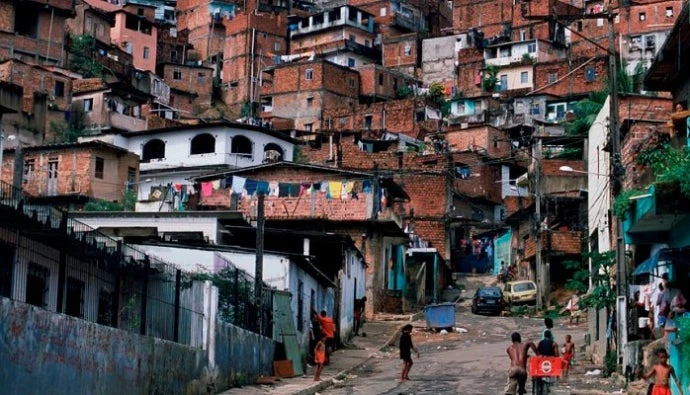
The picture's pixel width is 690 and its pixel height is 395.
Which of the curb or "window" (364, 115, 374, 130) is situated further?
"window" (364, 115, 374, 130)

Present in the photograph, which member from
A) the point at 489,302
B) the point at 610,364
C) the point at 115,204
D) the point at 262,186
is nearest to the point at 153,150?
the point at 115,204

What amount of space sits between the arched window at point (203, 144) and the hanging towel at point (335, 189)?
819 inches

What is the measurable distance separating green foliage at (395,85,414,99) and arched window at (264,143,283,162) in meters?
31.5

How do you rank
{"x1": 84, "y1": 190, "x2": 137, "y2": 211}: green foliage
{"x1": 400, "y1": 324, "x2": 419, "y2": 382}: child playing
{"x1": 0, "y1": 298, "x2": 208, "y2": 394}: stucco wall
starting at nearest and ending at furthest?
{"x1": 0, "y1": 298, "x2": 208, "y2": 394}: stucco wall
{"x1": 400, "y1": 324, "x2": 419, "y2": 382}: child playing
{"x1": 84, "y1": 190, "x2": 137, "y2": 211}: green foliage

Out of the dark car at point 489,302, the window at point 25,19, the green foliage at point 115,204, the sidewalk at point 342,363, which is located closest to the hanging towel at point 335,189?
the sidewalk at point 342,363

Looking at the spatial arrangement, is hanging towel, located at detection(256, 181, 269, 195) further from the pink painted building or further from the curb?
the pink painted building

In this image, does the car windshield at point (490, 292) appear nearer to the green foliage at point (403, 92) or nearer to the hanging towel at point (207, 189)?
the hanging towel at point (207, 189)

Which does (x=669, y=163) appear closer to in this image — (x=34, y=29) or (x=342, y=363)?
(x=342, y=363)

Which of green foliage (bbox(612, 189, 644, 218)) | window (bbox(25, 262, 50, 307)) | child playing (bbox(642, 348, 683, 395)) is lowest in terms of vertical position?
child playing (bbox(642, 348, 683, 395))

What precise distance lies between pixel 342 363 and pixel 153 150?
36.7 metres

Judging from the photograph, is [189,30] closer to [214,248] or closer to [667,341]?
[214,248]

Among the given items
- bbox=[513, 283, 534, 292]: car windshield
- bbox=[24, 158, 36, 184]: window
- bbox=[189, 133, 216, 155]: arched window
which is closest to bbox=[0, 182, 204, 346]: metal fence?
bbox=[513, 283, 534, 292]: car windshield

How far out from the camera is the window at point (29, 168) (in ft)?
191

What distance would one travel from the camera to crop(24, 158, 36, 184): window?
2294 inches
